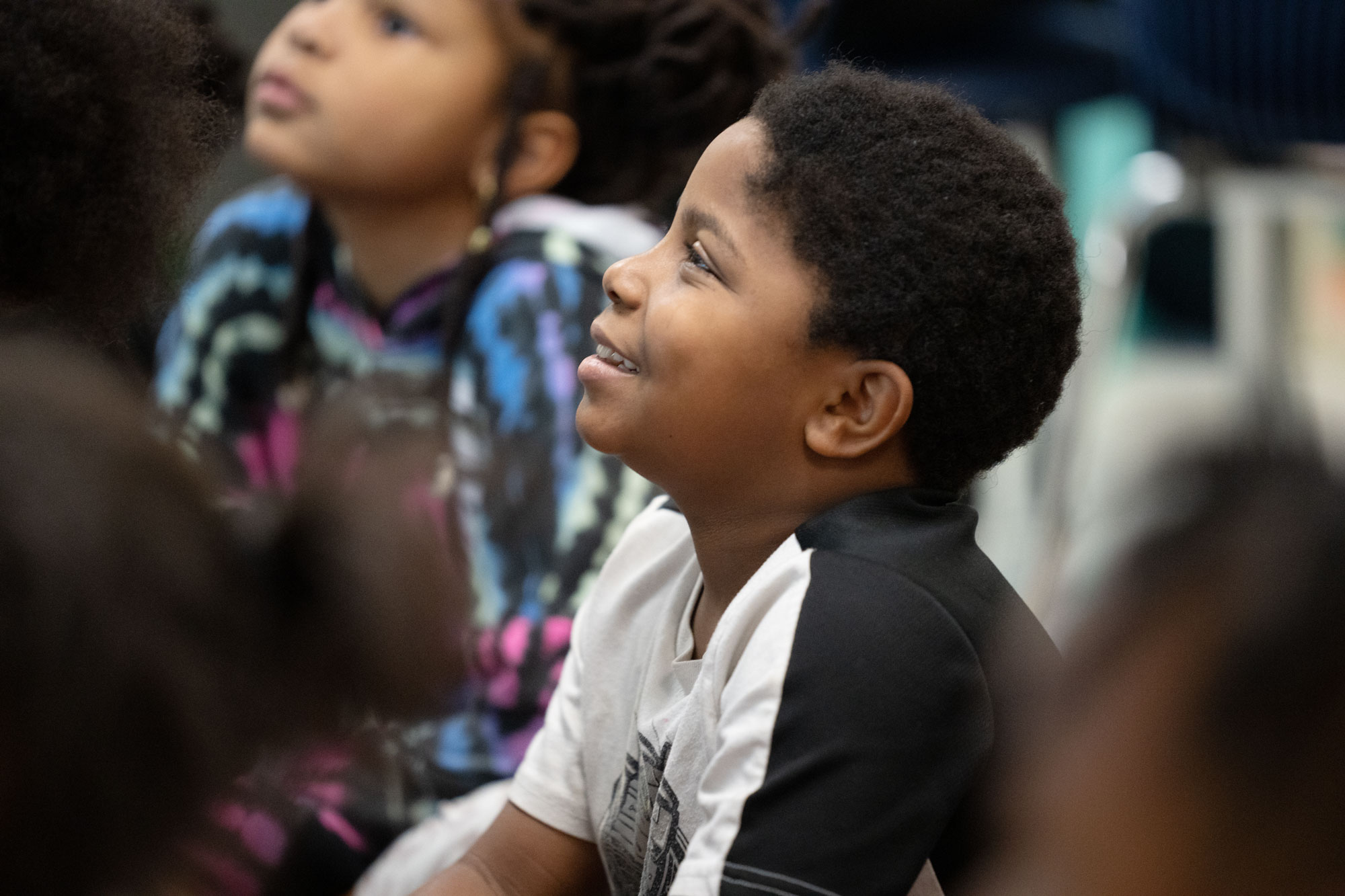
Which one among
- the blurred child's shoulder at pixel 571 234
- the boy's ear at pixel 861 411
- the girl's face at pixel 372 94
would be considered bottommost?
the boy's ear at pixel 861 411

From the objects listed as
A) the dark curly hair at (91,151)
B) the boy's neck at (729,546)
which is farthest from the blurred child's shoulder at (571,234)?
the boy's neck at (729,546)

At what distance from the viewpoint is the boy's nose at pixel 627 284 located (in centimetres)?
81

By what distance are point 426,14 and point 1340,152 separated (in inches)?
44.4

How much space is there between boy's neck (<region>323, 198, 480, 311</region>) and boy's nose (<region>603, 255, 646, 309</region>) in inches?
25.8

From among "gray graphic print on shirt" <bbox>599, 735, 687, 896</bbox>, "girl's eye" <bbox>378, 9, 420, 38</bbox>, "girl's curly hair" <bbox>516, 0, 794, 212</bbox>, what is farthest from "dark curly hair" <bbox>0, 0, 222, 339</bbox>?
"girl's curly hair" <bbox>516, 0, 794, 212</bbox>

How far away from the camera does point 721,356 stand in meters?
0.77

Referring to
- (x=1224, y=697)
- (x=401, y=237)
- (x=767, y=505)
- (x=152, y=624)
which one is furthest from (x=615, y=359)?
(x=401, y=237)

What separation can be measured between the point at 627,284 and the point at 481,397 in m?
0.54

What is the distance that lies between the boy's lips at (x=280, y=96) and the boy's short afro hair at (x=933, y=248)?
77 centimetres

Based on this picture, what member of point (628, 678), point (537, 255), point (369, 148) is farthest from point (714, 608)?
point (369, 148)

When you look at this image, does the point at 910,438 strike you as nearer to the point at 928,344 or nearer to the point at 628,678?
the point at 928,344

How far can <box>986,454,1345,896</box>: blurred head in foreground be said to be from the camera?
1.29 feet

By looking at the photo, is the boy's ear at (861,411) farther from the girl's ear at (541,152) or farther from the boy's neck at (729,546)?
the girl's ear at (541,152)

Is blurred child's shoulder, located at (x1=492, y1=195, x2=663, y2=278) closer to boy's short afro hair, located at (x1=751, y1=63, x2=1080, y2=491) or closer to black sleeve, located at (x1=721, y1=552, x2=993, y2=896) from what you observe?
boy's short afro hair, located at (x1=751, y1=63, x2=1080, y2=491)
